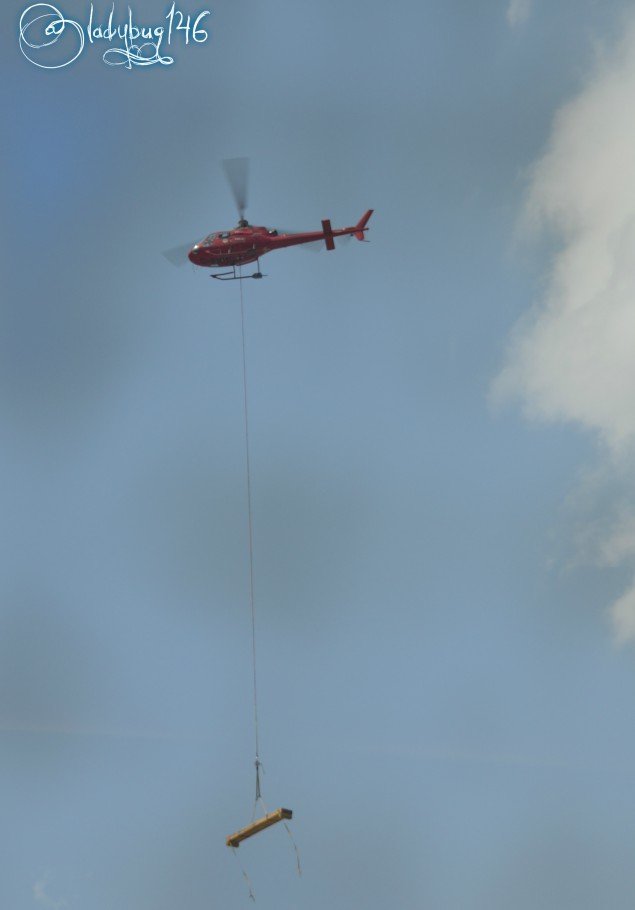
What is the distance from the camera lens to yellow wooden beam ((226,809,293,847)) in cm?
6625

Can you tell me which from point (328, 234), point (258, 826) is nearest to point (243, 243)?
point (328, 234)

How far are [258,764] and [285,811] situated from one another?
8553mm

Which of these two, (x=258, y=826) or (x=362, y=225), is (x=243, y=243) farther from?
(x=258, y=826)

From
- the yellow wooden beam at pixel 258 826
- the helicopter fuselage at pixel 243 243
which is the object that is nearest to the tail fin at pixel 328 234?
the helicopter fuselage at pixel 243 243

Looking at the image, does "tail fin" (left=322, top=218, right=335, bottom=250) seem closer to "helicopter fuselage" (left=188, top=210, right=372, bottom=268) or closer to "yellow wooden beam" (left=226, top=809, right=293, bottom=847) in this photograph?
"helicopter fuselage" (left=188, top=210, right=372, bottom=268)

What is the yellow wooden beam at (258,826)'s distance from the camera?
66.2 m

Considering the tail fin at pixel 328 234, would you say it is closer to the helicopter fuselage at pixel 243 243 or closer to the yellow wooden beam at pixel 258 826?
the helicopter fuselage at pixel 243 243

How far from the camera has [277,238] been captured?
92.5 meters

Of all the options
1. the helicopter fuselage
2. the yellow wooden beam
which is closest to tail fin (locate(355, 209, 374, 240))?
the helicopter fuselage

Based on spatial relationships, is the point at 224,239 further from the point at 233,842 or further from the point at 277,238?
the point at 233,842

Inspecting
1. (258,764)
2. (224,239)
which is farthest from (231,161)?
(258,764)

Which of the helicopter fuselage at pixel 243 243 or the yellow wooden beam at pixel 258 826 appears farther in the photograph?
the helicopter fuselage at pixel 243 243

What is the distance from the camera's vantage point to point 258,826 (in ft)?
223

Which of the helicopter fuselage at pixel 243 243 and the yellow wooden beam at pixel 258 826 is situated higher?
the helicopter fuselage at pixel 243 243
